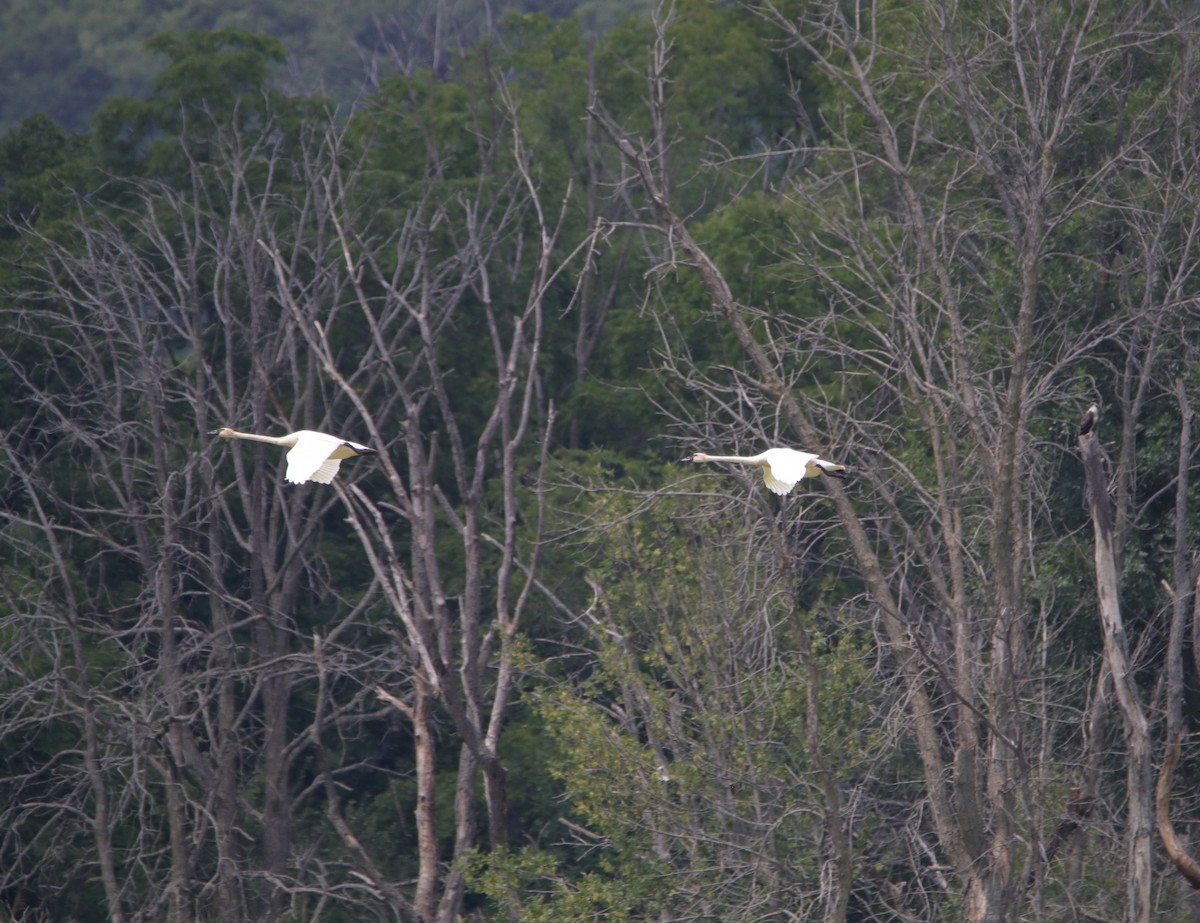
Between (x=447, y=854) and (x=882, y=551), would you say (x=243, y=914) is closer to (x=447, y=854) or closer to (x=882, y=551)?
(x=447, y=854)

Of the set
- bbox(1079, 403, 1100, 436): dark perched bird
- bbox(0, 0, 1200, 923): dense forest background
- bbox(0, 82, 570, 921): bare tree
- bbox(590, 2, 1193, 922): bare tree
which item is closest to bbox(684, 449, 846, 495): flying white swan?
bbox(0, 0, 1200, 923): dense forest background

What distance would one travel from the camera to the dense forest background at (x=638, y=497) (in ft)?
35.6

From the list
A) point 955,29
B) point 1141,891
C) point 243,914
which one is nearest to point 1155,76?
point 955,29

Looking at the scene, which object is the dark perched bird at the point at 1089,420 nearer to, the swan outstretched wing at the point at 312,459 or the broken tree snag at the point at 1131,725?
the broken tree snag at the point at 1131,725

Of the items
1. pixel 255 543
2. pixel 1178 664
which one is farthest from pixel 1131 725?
pixel 255 543

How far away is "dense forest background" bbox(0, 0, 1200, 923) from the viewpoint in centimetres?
1084

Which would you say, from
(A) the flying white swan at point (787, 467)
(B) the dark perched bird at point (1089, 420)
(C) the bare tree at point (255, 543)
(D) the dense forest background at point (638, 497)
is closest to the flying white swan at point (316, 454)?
(D) the dense forest background at point (638, 497)

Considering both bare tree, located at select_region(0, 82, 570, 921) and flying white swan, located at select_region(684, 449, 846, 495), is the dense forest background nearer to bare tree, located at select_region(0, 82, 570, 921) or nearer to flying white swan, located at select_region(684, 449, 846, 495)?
bare tree, located at select_region(0, 82, 570, 921)

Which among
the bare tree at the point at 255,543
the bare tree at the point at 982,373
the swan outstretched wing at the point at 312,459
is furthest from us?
the bare tree at the point at 255,543

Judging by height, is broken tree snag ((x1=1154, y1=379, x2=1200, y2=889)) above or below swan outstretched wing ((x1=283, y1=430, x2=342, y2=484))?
below

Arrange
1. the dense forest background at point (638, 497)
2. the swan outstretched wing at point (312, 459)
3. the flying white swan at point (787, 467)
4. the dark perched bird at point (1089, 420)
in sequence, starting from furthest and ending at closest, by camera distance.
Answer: the dense forest background at point (638, 497) → the swan outstretched wing at point (312, 459) → the flying white swan at point (787, 467) → the dark perched bird at point (1089, 420)

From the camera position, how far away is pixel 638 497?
13.9 meters

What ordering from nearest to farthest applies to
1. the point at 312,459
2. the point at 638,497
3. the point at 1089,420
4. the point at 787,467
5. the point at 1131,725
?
the point at 1089,420
the point at 787,467
the point at 312,459
the point at 1131,725
the point at 638,497

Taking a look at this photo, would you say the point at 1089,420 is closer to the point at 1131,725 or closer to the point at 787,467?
the point at 787,467
